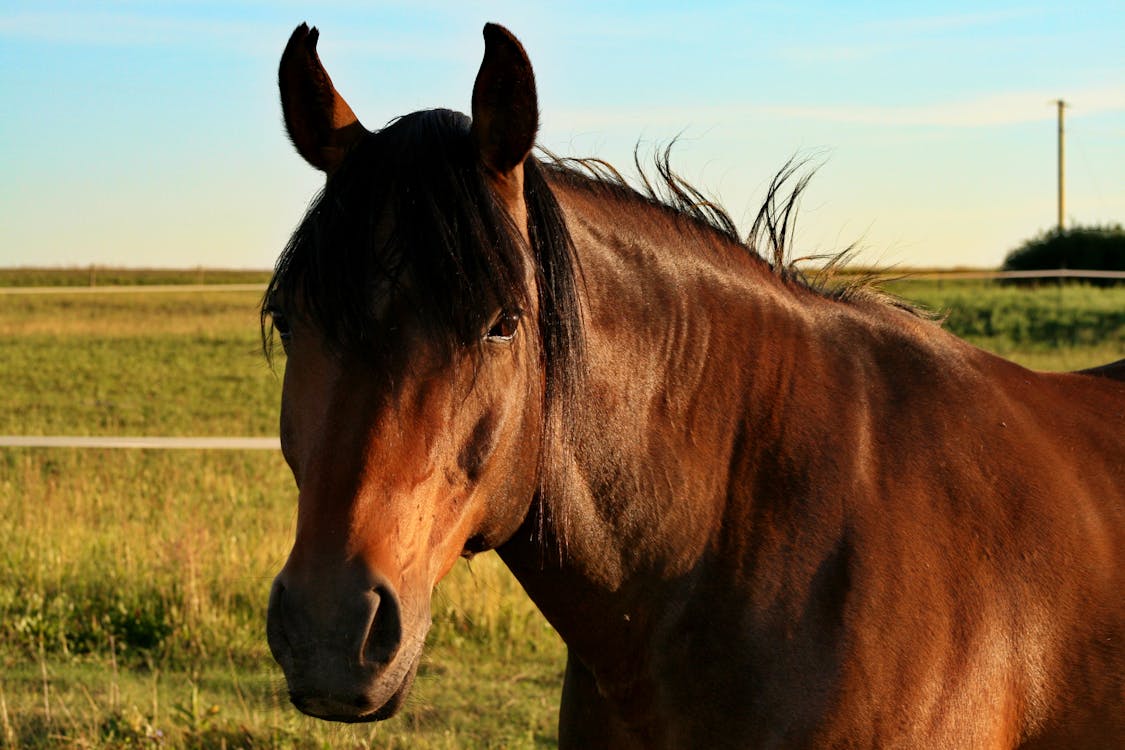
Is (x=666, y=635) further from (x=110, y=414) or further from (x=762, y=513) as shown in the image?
(x=110, y=414)

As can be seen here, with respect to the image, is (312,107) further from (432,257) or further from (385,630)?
(385,630)

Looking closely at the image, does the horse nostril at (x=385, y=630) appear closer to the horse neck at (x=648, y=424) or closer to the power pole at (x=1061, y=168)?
the horse neck at (x=648, y=424)

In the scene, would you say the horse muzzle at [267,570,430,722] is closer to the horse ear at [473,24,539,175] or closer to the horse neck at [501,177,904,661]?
the horse neck at [501,177,904,661]

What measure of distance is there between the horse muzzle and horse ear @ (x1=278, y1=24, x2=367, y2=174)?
0.86 metres

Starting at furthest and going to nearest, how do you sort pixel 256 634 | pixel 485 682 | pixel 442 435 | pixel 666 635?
1. pixel 256 634
2. pixel 485 682
3. pixel 666 635
4. pixel 442 435

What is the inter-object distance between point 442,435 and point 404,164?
509 millimetres

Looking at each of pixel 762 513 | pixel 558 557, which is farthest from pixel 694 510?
pixel 558 557

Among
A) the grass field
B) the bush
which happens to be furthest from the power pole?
the grass field

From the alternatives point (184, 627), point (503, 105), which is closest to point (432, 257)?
point (503, 105)

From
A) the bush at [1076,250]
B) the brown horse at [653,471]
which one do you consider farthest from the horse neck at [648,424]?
the bush at [1076,250]

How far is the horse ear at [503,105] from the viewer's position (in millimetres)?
2029

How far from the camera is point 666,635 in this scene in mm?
2205

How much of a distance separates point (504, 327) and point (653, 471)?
0.46 meters

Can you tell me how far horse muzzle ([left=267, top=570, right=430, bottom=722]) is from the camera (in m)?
1.72
